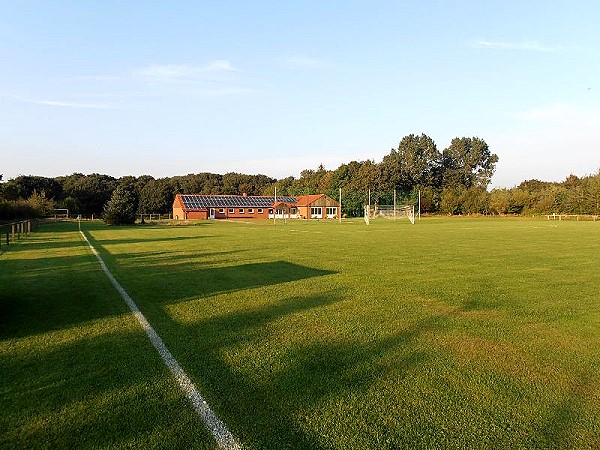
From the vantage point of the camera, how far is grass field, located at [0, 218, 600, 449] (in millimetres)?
3939

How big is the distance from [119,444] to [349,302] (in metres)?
6.24

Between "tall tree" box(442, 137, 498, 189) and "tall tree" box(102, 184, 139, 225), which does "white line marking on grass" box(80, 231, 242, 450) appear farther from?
"tall tree" box(442, 137, 498, 189)

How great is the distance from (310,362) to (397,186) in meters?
95.0

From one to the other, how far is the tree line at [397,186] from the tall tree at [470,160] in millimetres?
231

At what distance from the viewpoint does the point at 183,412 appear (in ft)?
14.0

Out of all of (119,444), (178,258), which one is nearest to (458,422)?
(119,444)

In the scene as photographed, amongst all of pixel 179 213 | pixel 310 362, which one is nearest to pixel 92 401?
pixel 310 362

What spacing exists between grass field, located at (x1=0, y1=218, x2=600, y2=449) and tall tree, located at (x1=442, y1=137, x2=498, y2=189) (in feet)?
339

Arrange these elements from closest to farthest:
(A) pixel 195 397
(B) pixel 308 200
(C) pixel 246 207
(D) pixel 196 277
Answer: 1. (A) pixel 195 397
2. (D) pixel 196 277
3. (C) pixel 246 207
4. (B) pixel 308 200

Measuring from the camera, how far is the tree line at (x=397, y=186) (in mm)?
79062

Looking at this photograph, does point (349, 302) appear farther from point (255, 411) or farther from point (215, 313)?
point (255, 411)

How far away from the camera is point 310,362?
5.67 m

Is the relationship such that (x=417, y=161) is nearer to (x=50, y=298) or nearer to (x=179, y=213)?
(x=179, y=213)

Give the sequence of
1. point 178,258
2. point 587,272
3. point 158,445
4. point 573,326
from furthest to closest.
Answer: point 178,258 < point 587,272 < point 573,326 < point 158,445
